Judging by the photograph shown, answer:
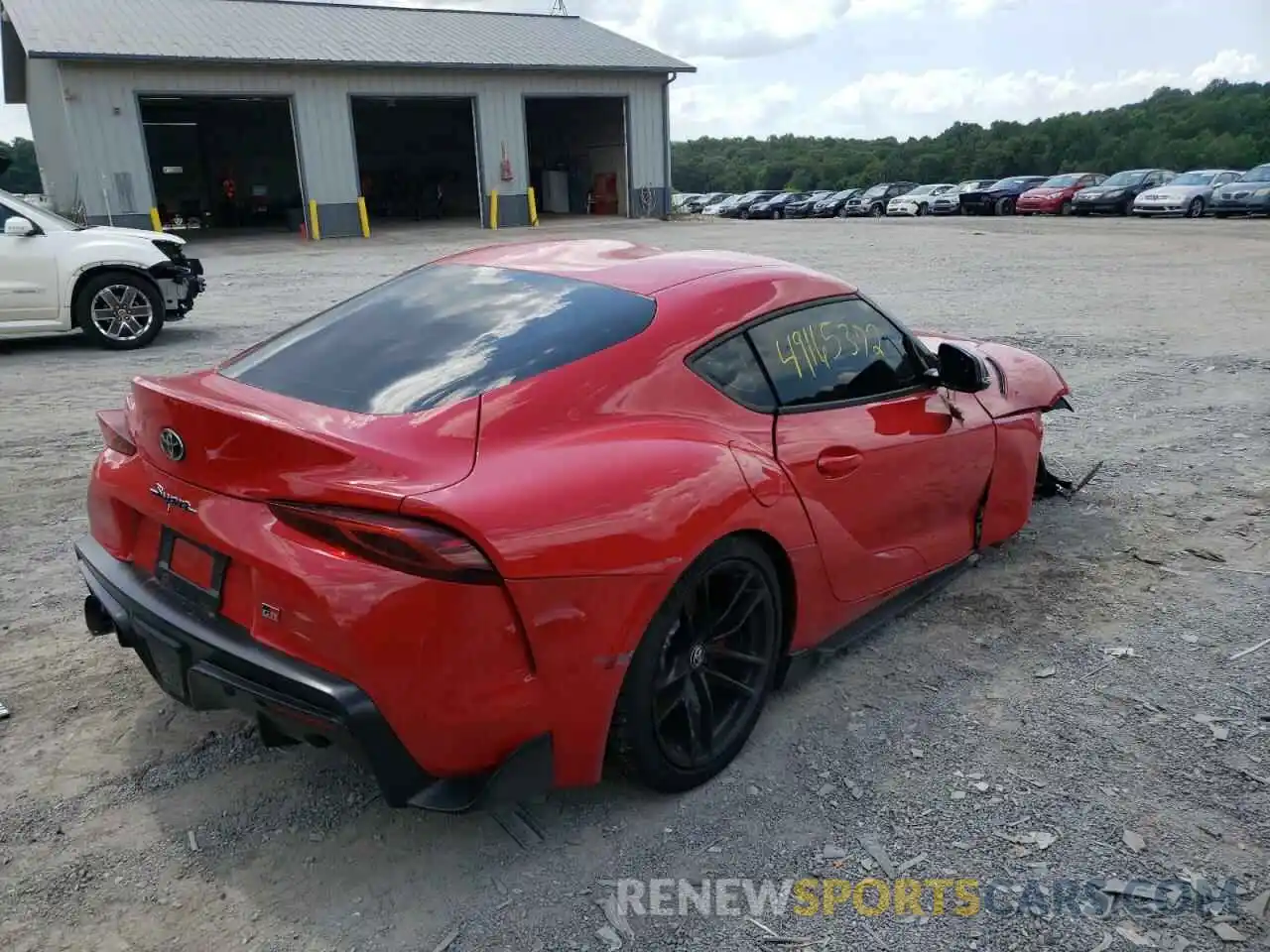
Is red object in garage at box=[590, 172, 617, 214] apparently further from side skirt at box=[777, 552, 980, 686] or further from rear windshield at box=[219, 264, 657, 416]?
rear windshield at box=[219, 264, 657, 416]

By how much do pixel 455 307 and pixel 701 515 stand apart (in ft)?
3.50

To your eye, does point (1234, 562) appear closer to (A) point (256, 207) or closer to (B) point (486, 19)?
(B) point (486, 19)

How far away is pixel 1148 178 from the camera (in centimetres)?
3331

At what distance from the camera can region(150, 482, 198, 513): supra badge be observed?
2.52m

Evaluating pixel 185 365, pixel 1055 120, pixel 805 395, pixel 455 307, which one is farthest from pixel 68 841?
pixel 1055 120

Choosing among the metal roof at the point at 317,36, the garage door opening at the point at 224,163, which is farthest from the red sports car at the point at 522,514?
the garage door opening at the point at 224,163

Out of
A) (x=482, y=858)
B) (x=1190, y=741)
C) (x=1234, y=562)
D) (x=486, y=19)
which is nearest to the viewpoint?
(x=482, y=858)

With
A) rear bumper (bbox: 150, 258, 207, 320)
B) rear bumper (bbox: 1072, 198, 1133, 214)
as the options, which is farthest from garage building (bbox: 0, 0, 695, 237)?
rear bumper (bbox: 150, 258, 207, 320)

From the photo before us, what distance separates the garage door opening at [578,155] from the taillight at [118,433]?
99.6ft

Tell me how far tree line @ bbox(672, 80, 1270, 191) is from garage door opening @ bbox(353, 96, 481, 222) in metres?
40.8

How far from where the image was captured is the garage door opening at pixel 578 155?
34156 millimetres

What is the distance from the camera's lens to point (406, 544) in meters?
2.19

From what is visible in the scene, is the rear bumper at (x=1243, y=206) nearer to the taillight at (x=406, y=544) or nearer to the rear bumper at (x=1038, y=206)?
the rear bumper at (x=1038, y=206)

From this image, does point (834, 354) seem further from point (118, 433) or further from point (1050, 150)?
point (1050, 150)
